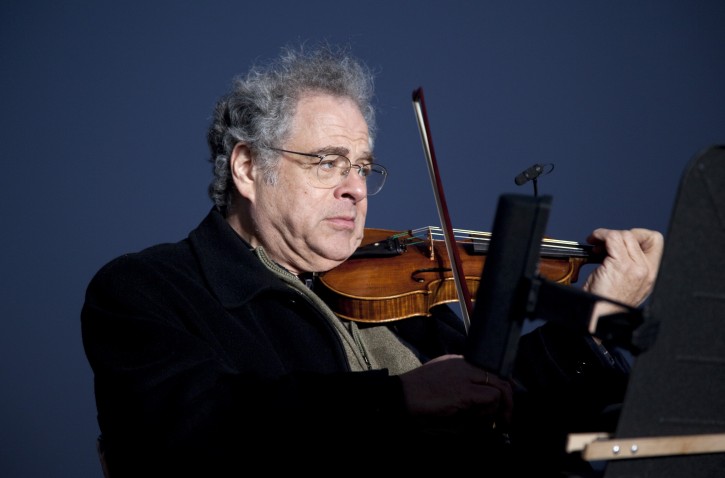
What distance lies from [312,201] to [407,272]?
318mm

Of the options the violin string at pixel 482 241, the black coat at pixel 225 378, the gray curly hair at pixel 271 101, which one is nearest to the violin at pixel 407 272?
the violin string at pixel 482 241

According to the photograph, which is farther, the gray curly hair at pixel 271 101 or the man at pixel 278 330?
the gray curly hair at pixel 271 101

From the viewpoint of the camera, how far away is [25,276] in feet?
8.50

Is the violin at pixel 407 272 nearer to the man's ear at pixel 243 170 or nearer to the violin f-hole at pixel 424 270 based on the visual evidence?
the violin f-hole at pixel 424 270

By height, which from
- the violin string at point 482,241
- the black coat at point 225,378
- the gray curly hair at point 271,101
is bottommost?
the black coat at point 225,378

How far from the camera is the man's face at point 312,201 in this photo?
64.9 inches

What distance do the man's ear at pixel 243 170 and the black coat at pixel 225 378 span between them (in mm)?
122

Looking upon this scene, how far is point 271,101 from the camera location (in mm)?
1716

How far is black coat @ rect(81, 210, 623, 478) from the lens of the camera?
1.13 m

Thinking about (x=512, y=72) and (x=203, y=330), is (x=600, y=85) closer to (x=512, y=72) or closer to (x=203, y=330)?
(x=512, y=72)

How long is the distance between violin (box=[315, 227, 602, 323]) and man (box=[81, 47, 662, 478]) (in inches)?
2.3

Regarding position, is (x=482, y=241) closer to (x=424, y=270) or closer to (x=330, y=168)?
(x=424, y=270)

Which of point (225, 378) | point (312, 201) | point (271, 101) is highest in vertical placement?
point (271, 101)

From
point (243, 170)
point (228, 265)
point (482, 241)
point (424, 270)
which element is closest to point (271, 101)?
point (243, 170)
